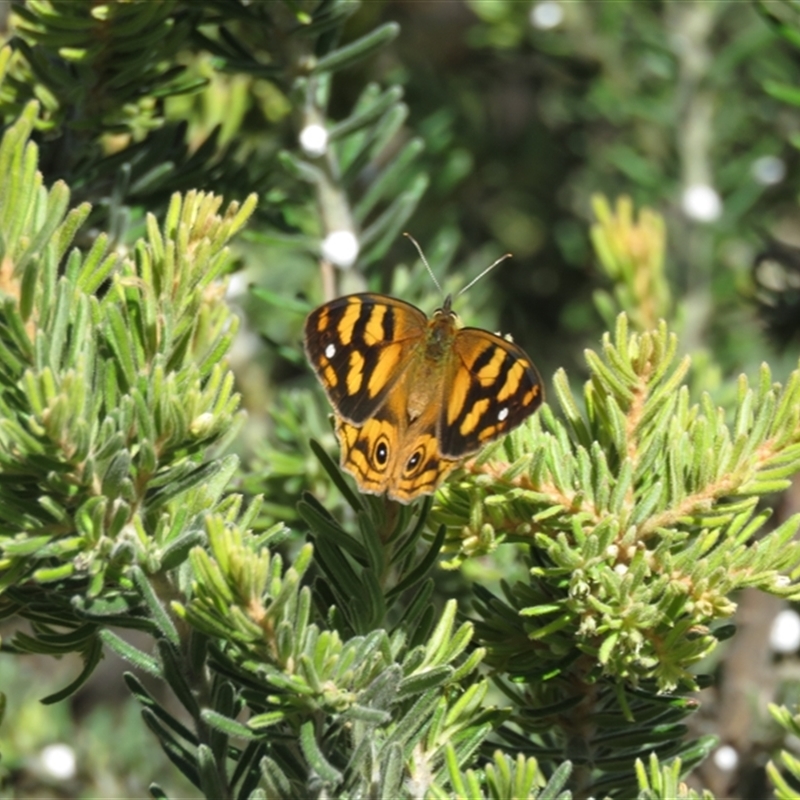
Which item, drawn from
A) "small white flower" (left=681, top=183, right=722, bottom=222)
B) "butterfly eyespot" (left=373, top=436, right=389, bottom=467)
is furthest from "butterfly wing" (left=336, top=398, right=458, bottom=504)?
"small white flower" (left=681, top=183, right=722, bottom=222)

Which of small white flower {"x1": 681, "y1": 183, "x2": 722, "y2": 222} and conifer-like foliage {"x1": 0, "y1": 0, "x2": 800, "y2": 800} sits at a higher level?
conifer-like foliage {"x1": 0, "y1": 0, "x2": 800, "y2": 800}

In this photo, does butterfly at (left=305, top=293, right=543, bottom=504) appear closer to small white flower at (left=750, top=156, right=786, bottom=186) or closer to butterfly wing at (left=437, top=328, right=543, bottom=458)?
butterfly wing at (left=437, top=328, right=543, bottom=458)

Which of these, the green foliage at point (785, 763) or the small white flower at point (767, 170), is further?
the small white flower at point (767, 170)

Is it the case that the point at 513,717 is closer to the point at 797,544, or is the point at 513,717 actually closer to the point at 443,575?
the point at 797,544

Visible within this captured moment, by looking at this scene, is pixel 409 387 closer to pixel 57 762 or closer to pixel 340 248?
pixel 340 248

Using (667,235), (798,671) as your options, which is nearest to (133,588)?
(798,671)

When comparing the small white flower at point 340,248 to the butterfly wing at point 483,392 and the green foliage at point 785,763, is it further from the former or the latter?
the green foliage at point 785,763

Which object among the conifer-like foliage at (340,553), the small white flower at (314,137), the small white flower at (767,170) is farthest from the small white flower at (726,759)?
the small white flower at (767,170)
